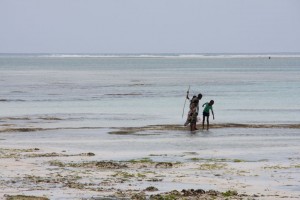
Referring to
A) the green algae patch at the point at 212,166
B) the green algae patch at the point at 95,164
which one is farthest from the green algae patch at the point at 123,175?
the green algae patch at the point at 212,166

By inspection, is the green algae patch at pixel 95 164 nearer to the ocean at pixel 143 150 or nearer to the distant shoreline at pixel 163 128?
the ocean at pixel 143 150

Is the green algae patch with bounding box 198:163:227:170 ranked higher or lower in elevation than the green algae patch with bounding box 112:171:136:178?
higher

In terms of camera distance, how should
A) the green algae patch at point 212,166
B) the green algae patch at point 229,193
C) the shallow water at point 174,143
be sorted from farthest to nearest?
the shallow water at point 174,143 → the green algae patch at point 212,166 → the green algae patch at point 229,193

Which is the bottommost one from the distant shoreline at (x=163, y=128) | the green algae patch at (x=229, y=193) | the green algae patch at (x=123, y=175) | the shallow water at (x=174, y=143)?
the green algae patch at (x=229, y=193)

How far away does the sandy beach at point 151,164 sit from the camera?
16.0m

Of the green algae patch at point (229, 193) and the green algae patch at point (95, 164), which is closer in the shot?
the green algae patch at point (229, 193)

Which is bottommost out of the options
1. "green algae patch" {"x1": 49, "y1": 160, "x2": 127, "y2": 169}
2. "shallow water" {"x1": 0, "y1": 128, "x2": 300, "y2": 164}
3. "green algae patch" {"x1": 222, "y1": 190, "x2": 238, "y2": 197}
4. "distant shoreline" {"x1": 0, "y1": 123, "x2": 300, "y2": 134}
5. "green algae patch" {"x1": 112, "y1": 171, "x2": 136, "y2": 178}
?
"green algae patch" {"x1": 222, "y1": 190, "x2": 238, "y2": 197}

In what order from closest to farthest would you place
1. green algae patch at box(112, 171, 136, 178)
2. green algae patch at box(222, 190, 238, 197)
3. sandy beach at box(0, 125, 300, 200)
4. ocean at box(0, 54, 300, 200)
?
green algae patch at box(222, 190, 238, 197) → sandy beach at box(0, 125, 300, 200) → ocean at box(0, 54, 300, 200) → green algae patch at box(112, 171, 136, 178)

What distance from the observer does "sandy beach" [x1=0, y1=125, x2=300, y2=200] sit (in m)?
16.0

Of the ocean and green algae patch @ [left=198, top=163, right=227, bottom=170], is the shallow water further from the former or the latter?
green algae patch @ [left=198, top=163, right=227, bottom=170]

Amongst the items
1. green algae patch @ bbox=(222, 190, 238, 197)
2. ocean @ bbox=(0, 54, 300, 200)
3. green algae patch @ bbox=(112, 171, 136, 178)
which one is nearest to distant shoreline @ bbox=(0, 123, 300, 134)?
ocean @ bbox=(0, 54, 300, 200)

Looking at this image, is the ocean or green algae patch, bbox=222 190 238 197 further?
the ocean

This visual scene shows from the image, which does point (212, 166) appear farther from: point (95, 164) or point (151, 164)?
point (95, 164)

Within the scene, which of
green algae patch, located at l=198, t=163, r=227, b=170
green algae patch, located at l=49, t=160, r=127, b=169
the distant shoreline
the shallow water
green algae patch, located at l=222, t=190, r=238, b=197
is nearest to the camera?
green algae patch, located at l=222, t=190, r=238, b=197
